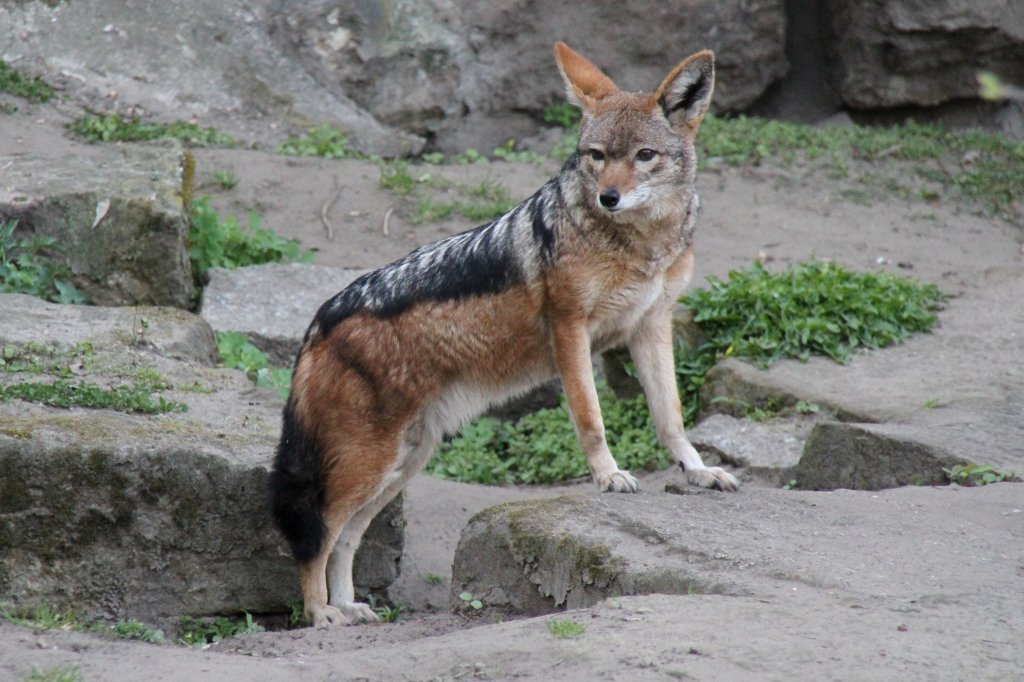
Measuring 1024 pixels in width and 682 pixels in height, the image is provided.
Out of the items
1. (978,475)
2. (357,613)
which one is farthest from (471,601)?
(978,475)

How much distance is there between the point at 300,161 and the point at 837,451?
20.0 ft

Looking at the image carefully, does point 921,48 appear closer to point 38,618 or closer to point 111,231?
point 111,231

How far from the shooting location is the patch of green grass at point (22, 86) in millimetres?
10789

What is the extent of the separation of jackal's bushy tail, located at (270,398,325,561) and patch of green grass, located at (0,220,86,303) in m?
3.25

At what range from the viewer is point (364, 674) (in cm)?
388

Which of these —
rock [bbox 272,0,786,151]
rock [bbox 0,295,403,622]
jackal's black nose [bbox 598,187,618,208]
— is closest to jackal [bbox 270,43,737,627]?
jackal's black nose [bbox 598,187,618,208]

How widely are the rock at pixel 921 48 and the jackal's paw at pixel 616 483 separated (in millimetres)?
8758

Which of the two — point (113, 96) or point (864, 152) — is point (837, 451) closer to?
point (864, 152)

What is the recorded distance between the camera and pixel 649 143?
5.52 meters

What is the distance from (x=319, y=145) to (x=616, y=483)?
6.74 meters

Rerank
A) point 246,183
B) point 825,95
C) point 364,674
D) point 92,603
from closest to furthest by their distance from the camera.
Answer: point 364,674, point 92,603, point 246,183, point 825,95

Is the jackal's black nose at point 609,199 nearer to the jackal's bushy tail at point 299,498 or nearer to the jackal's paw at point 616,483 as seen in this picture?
the jackal's paw at point 616,483

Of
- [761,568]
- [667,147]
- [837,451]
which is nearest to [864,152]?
[837,451]

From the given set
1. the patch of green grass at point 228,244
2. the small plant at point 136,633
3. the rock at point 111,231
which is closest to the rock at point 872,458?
the small plant at point 136,633
